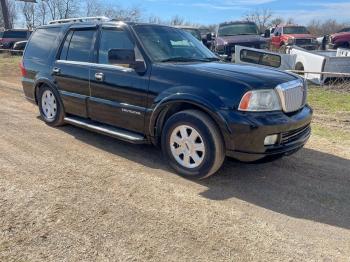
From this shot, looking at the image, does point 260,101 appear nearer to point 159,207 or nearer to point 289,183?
point 289,183

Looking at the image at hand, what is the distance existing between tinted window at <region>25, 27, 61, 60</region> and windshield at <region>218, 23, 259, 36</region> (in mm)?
11163

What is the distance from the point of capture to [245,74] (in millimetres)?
4219

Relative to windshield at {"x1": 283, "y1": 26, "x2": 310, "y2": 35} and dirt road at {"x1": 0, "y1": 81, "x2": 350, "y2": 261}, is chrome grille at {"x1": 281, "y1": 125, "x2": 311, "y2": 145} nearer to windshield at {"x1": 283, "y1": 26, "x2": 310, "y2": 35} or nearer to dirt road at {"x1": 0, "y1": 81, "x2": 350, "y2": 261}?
dirt road at {"x1": 0, "y1": 81, "x2": 350, "y2": 261}

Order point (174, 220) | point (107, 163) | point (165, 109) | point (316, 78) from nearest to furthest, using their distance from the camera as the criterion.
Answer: point (174, 220) < point (165, 109) < point (107, 163) < point (316, 78)

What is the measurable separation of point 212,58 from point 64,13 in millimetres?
56353

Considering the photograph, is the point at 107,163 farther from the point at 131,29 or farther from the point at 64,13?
the point at 64,13

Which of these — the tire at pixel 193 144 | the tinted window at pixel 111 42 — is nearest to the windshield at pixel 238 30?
the tinted window at pixel 111 42

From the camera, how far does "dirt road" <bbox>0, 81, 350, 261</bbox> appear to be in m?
3.01

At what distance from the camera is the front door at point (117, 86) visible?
15.6 feet

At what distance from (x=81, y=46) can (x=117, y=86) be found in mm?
1211

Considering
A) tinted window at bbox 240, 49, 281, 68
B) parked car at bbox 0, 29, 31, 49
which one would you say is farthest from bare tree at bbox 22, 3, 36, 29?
tinted window at bbox 240, 49, 281, 68

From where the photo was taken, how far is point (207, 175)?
4.27 m

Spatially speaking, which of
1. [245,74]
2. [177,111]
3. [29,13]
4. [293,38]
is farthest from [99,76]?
[29,13]

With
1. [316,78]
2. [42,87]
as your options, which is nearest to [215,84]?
[42,87]
